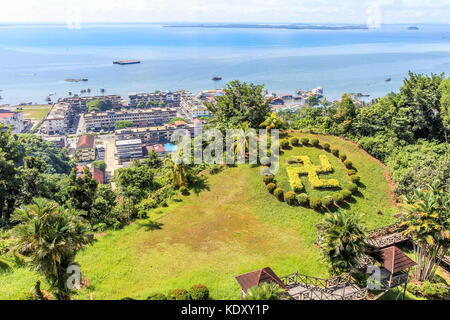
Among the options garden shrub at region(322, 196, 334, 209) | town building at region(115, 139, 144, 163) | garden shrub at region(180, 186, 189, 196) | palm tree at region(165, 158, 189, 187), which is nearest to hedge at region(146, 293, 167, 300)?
garden shrub at region(180, 186, 189, 196)

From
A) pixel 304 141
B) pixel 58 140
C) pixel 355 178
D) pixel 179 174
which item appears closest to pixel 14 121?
pixel 58 140

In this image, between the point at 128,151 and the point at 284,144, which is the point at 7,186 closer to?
the point at 284,144

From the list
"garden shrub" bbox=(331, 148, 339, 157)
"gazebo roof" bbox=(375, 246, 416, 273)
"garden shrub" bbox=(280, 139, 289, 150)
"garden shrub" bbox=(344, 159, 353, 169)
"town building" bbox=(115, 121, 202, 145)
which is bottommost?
"town building" bbox=(115, 121, 202, 145)

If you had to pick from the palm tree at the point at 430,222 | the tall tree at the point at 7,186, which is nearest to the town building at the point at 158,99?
the tall tree at the point at 7,186

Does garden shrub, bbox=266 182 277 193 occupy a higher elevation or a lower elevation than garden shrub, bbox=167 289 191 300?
higher

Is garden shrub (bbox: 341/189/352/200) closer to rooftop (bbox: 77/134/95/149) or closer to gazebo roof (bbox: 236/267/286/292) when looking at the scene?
gazebo roof (bbox: 236/267/286/292)

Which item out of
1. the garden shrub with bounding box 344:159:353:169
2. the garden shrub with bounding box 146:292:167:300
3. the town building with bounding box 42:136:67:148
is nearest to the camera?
the garden shrub with bounding box 146:292:167:300

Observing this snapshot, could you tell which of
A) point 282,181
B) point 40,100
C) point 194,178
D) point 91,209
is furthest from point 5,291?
point 40,100
